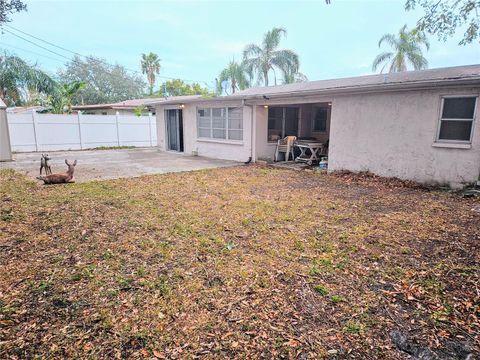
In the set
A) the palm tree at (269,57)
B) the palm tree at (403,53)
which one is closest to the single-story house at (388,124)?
the palm tree at (269,57)

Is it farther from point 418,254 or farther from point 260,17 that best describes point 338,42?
point 418,254

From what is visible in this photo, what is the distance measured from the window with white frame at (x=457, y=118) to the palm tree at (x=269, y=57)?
16553 mm

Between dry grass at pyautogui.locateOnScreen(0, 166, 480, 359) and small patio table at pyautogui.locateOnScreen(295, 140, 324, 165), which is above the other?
small patio table at pyautogui.locateOnScreen(295, 140, 324, 165)

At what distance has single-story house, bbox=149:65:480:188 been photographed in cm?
686

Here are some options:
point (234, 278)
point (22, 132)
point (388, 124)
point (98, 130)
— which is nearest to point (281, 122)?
point (388, 124)

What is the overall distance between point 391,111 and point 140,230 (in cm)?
728

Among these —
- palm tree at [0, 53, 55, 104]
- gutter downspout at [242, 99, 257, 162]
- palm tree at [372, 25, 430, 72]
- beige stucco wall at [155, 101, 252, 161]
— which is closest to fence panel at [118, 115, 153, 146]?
beige stucco wall at [155, 101, 252, 161]

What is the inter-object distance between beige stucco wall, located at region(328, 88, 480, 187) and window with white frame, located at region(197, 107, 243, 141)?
444 centimetres

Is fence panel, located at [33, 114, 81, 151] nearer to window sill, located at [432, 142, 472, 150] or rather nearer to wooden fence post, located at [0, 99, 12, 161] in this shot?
wooden fence post, located at [0, 99, 12, 161]

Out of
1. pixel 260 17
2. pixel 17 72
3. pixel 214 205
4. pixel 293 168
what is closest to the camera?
pixel 214 205

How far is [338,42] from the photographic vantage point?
27281 millimetres

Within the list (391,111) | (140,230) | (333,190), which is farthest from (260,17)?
(140,230)

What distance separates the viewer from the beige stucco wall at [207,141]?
1208 cm

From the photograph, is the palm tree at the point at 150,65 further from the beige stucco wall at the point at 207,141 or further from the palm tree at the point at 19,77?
the beige stucco wall at the point at 207,141
